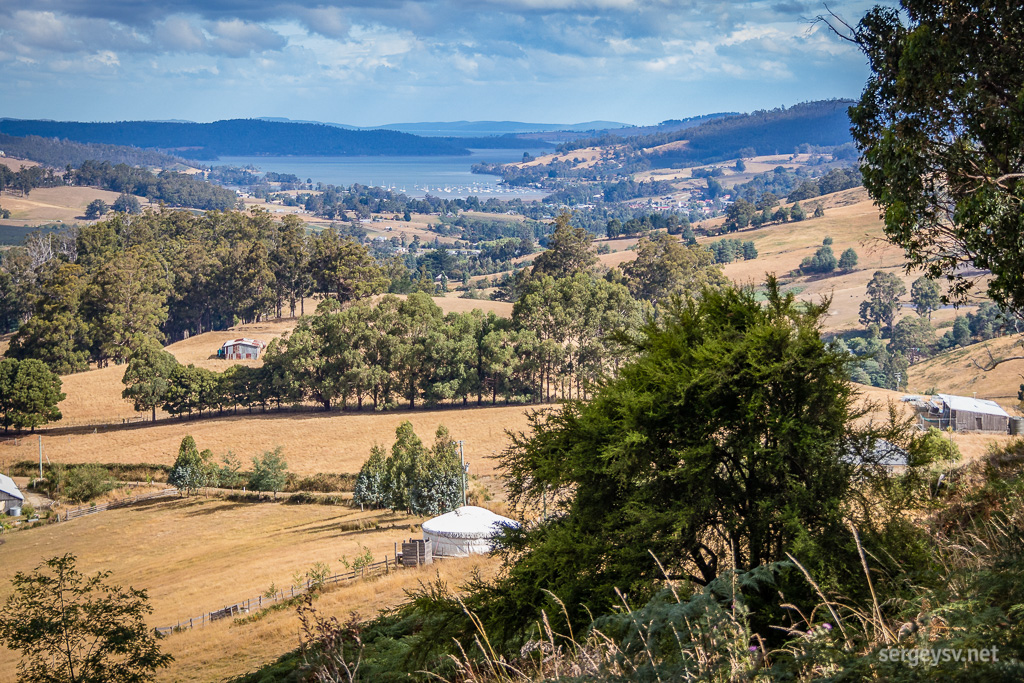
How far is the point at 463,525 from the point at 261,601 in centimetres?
743

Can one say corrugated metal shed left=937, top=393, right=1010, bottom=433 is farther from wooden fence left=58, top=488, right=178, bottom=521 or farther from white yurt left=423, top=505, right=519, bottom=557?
wooden fence left=58, top=488, right=178, bottom=521

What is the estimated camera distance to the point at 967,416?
46750 mm

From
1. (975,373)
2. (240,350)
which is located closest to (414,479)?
(240,350)

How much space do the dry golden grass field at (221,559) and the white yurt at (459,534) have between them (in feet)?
8.48

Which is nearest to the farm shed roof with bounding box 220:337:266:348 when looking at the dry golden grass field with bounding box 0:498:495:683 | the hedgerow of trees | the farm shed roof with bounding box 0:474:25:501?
the farm shed roof with bounding box 0:474:25:501

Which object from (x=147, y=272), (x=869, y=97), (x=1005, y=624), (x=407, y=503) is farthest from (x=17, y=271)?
(x=1005, y=624)

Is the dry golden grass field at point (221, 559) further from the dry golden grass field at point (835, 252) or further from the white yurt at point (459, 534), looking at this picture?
the dry golden grass field at point (835, 252)

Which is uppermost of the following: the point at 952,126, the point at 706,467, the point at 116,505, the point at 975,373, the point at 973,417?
the point at 952,126

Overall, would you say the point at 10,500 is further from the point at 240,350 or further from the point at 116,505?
the point at 240,350

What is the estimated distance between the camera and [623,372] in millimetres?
11172

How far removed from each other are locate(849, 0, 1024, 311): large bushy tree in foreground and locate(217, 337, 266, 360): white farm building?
79516mm

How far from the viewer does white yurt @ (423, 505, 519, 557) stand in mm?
29438

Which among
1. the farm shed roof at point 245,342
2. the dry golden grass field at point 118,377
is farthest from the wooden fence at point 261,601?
the farm shed roof at point 245,342

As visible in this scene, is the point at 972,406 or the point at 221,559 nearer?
the point at 221,559
